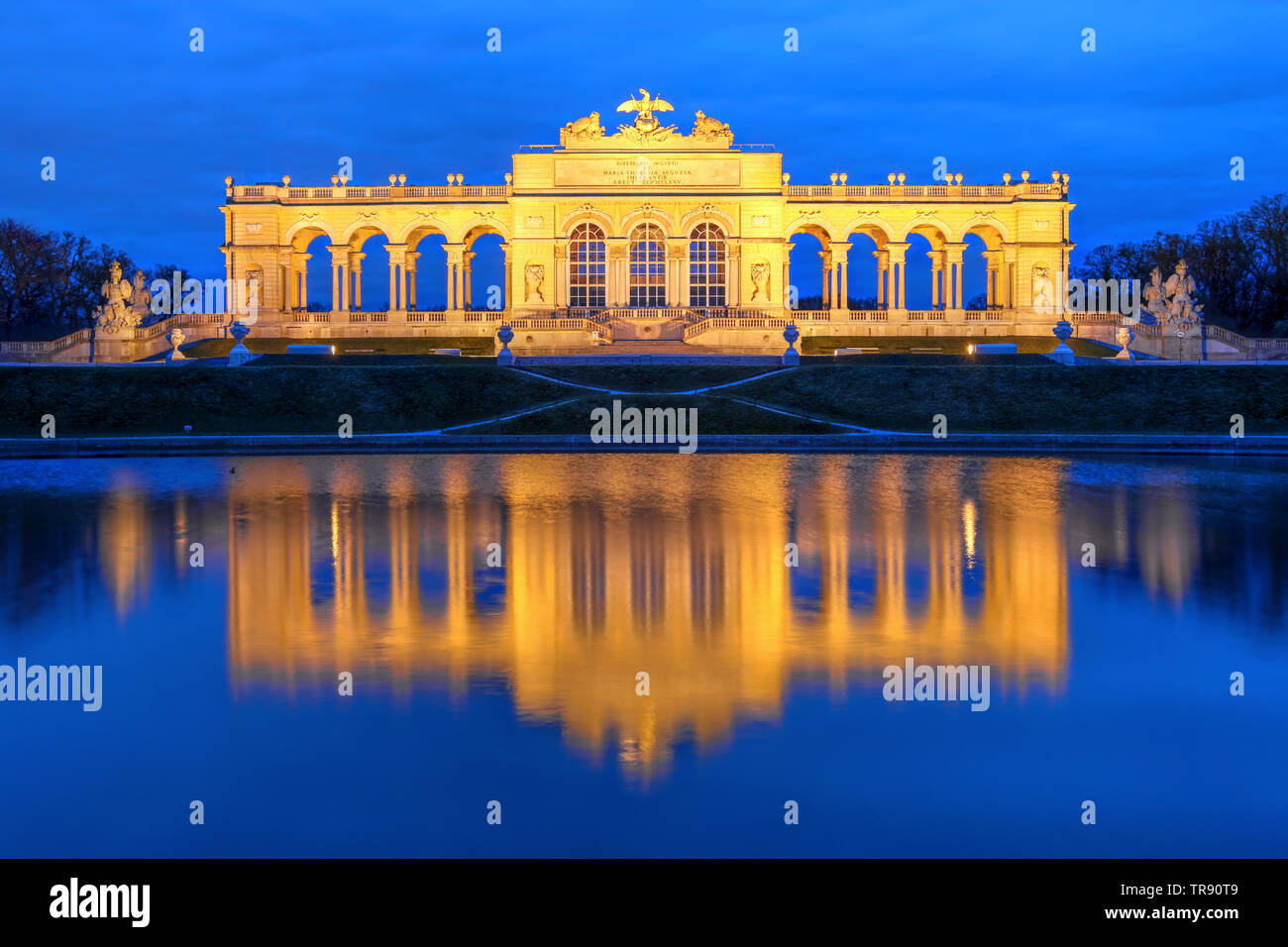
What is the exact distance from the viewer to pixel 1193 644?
32.5 ft

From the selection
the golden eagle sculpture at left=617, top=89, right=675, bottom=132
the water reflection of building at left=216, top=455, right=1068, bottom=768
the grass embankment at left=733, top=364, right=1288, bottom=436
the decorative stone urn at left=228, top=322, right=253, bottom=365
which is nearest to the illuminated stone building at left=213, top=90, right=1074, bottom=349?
the golden eagle sculpture at left=617, top=89, right=675, bottom=132

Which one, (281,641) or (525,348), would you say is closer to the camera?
(281,641)

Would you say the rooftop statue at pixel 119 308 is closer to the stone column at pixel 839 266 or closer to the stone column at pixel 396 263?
the stone column at pixel 396 263

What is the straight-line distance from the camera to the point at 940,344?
59.5 meters

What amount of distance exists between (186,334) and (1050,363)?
42494 mm

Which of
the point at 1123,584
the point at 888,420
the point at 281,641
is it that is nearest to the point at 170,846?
the point at 281,641

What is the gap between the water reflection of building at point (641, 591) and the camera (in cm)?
895

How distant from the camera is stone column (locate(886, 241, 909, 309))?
68.3 m

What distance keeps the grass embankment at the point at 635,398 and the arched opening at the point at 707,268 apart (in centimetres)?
2508

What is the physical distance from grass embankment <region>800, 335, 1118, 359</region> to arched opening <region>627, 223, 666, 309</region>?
32.5 ft

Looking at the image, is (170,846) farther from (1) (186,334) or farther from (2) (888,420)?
(1) (186,334)

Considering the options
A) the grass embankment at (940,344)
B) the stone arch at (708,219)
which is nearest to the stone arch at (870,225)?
the stone arch at (708,219)

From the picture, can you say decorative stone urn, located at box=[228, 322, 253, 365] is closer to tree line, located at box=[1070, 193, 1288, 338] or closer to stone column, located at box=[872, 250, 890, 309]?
stone column, located at box=[872, 250, 890, 309]

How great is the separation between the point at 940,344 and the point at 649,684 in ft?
176
